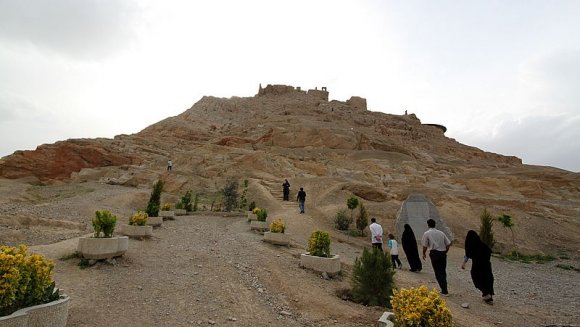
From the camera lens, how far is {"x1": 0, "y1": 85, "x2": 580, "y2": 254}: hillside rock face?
76.1 ft

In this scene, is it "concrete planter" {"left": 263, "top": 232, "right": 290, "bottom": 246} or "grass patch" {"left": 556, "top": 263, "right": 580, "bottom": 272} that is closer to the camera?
"concrete planter" {"left": 263, "top": 232, "right": 290, "bottom": 246}

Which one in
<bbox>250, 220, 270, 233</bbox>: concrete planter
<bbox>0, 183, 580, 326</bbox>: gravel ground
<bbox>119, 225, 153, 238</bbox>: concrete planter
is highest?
<bbox>250, 220, 270, 233</bbox>: concrete planter

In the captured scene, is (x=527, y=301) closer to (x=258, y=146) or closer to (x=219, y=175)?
(x=219, y=175)

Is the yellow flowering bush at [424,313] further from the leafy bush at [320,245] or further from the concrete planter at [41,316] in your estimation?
the leafy bush at [320,245]

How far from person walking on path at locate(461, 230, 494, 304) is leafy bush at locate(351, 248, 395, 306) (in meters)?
2.58

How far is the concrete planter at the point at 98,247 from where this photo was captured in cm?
802

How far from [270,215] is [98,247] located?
12761 millimetres

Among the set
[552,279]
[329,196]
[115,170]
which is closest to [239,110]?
[115,170]

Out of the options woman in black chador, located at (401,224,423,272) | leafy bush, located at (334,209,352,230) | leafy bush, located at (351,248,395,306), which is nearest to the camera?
leafy bush, located at (351,248,395,306)

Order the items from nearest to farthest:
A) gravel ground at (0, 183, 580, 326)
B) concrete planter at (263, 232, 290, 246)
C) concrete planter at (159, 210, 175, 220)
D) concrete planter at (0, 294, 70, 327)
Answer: concrete planter at (0, 294, 70, 327)
gravel ground at (0, 183, 580, 326)
concrete planter at (263, 232, 290, 246)
concrete planter at (159, 210, 175, 220)

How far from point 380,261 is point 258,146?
41040 mm

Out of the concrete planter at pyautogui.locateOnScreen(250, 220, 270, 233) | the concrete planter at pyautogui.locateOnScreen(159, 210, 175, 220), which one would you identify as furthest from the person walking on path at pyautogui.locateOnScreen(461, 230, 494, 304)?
the concrete planter at pyautogui.locateOnScreen(159, 210, 175, 220)

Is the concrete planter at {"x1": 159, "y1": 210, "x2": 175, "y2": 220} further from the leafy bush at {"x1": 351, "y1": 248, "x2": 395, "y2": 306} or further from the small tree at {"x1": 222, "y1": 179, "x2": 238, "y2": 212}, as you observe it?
the leafy bush at {"x1": 351, "y1": 248, "x2": 395, "y2": 306}

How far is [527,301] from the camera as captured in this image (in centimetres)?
958
